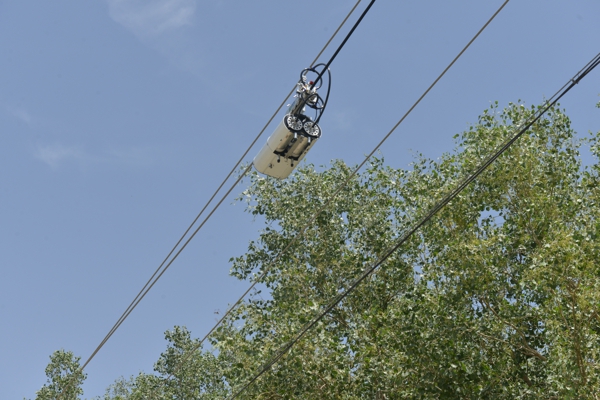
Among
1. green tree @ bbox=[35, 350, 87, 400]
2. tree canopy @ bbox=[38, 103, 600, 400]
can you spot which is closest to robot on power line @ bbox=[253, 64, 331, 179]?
tree canopy @ bbox=[38, 103, 600, 400]

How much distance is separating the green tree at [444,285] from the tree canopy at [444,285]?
4 cm

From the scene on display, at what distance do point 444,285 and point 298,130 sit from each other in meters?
9.02

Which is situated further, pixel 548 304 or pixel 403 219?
pixel 403 219

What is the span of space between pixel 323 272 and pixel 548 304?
8139 millimetres

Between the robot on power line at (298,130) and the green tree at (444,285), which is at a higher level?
the green tree at (444,285)

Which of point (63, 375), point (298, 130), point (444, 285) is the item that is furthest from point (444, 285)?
point (63, 375)

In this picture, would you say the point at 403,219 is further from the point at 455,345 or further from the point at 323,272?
the point at 455,345

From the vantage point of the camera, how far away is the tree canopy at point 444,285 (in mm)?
15062

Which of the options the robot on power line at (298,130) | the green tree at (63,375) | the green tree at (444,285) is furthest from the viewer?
the green tree at (63,375)

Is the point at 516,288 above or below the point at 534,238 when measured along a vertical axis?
below

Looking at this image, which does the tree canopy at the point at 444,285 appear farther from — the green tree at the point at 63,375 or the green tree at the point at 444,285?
the green tree at the point at 63,375

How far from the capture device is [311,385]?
1769 centimetres

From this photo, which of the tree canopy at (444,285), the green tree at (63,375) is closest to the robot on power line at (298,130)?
the tree canopy at (444,285)

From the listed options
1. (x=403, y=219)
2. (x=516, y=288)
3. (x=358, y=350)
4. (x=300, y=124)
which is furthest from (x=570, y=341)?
(x=403, y=219)
